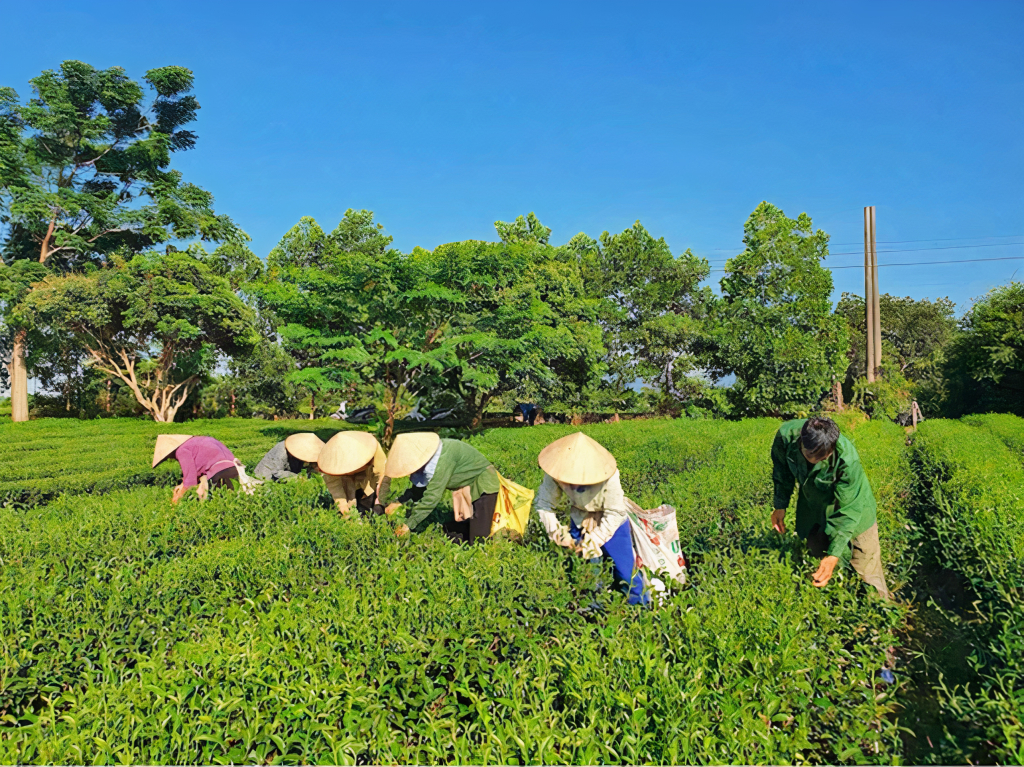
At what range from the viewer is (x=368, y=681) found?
2639 millimetres

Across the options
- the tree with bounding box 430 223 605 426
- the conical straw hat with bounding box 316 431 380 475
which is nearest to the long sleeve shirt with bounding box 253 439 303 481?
the conical straw hat with bounding box 316 431 380 475

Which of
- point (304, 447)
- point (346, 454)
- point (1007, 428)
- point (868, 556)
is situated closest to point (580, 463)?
point (868, 556)

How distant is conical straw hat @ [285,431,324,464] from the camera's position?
20.5 feet

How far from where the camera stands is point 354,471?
5.05 m

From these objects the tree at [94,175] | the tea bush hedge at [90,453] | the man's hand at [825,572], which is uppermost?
the tree at [94,175]

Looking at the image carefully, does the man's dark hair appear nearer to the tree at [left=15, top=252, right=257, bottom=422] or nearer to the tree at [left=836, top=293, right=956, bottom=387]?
the tree at [left=15, top=252, right=257, bottom=422]

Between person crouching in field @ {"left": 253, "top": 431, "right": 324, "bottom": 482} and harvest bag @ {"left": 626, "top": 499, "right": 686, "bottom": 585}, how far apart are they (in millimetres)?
3573

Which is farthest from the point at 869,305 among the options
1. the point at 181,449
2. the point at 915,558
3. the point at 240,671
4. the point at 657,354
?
the point at 240,671

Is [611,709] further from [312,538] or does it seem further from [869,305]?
[869,305]

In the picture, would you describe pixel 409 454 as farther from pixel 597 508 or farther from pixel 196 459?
pixel 196 459

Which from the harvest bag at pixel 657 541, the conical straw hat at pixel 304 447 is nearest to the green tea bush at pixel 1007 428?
the harvest bag at pixel 657 541

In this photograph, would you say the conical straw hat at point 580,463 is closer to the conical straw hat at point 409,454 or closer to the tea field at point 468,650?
the tea field at point 468,650

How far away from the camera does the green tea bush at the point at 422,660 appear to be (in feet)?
7.05

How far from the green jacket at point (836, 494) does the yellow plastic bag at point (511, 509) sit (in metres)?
1.91
